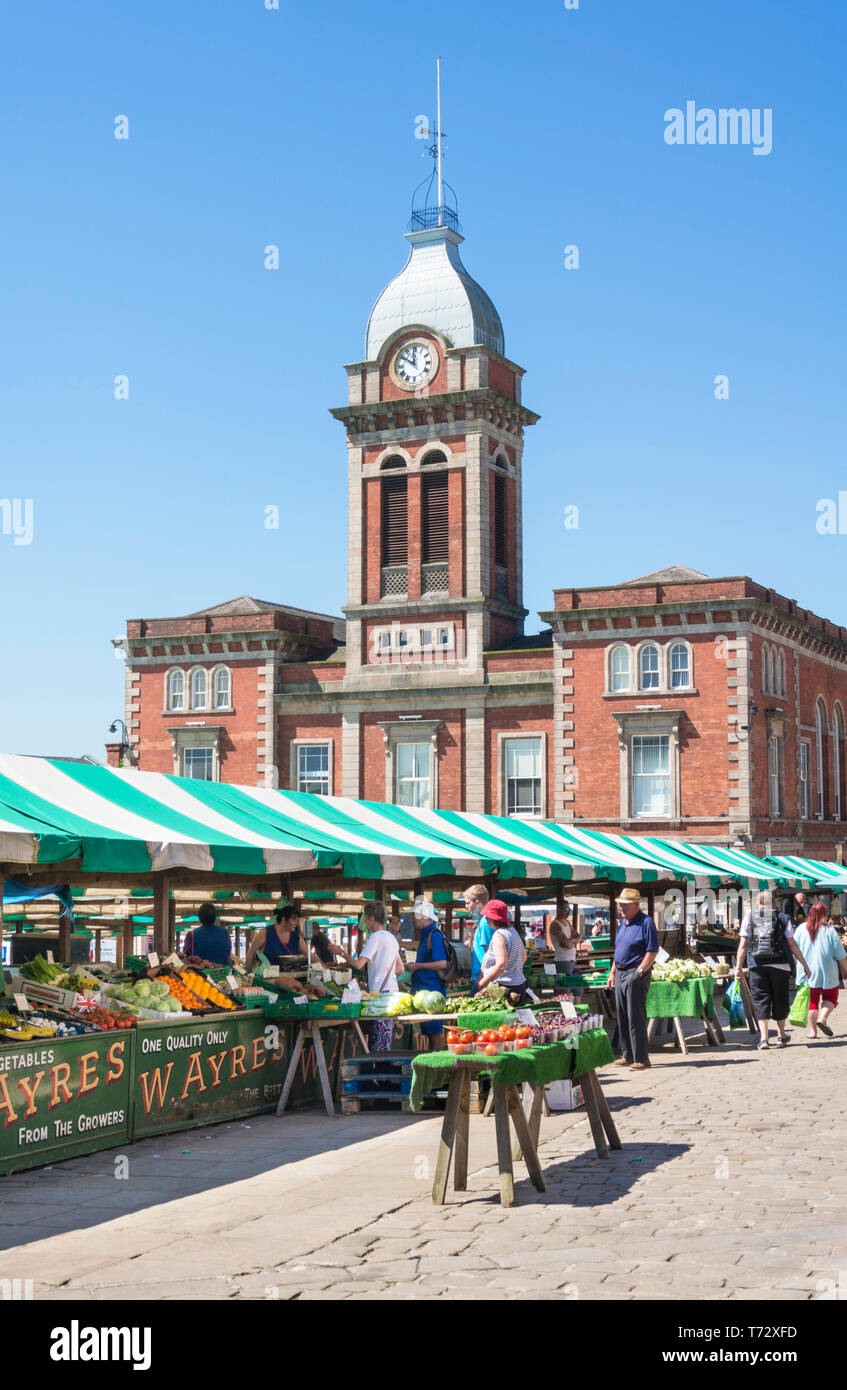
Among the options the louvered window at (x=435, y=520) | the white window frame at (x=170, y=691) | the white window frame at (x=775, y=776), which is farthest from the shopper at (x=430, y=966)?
the white window frame at (x=170, y=691)

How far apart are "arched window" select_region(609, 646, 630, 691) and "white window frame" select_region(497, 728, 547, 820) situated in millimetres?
2808

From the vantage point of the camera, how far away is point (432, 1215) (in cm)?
891

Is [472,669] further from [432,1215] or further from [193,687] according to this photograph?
[432,1215]

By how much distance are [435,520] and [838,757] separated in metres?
17.2

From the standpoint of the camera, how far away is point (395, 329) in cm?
5081

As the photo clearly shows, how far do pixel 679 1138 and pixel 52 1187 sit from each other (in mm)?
4706

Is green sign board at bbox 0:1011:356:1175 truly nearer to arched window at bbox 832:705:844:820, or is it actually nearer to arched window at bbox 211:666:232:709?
arched window at bbox 211:666:232:709

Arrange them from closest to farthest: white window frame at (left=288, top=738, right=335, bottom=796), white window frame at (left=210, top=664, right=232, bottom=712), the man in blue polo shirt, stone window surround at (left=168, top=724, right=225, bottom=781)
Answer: the man in blue polo shirt < white window frame at (left=288, top=738, right=335, bottom=796) < stone window surround at (left=168, top=724, right=225, bottom=781) < white window frame at (left=210, top=664, right=232, bottom=712)

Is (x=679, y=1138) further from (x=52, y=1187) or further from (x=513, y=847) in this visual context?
(x=513, y=847)

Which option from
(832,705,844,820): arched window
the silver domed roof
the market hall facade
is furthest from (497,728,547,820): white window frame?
the silver domed roof

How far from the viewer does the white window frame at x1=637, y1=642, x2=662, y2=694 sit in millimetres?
45469

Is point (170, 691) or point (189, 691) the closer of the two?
point (189, 691)

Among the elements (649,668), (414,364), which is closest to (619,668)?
(649,668)
